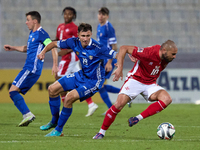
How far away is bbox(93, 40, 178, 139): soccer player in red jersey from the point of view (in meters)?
5.15

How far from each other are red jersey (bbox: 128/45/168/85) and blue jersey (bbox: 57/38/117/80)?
1.29ft

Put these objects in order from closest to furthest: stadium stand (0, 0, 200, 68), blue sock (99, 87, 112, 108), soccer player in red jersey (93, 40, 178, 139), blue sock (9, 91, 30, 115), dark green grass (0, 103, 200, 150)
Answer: dark green grass (0, 103, 200, 150) → soccer player in red jersey (93, 40, 178, 139) → blue sock (9, 91, 30, 115) → blue sock (99, 87, 112, 108) → stadium stand (0, 0, 200, 68)

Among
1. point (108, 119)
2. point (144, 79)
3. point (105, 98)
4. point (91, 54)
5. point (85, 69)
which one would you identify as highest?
point (91, 54)

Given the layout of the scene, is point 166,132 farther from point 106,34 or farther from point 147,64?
point 106,34

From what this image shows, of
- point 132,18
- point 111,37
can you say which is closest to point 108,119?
point 111,37

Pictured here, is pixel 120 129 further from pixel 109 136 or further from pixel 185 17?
pixel 185 17

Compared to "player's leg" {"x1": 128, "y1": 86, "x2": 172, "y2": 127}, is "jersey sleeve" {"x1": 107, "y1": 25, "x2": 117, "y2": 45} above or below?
above

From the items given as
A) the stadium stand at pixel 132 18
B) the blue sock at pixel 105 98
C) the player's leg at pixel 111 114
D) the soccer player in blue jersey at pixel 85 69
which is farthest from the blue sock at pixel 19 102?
the stadium stand at pixel 132 18

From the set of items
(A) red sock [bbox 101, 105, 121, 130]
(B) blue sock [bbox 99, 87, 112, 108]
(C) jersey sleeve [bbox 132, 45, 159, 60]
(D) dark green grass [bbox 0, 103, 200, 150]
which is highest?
(C) jersey sleeve [bbox 132, 45, 159, 60]

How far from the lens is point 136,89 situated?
5375mm

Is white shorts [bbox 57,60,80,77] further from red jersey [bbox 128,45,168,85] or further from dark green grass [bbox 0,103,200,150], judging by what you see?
red jersey [bbox 128,45,168,85]

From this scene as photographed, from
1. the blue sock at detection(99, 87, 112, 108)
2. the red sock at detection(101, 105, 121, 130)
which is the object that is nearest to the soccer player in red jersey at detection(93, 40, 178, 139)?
the red sock at detection(101, 105, 121, 130)

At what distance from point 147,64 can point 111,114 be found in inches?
32.9

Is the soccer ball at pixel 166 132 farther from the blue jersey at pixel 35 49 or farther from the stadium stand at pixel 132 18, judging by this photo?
the stadium stand at pixel 132 18
